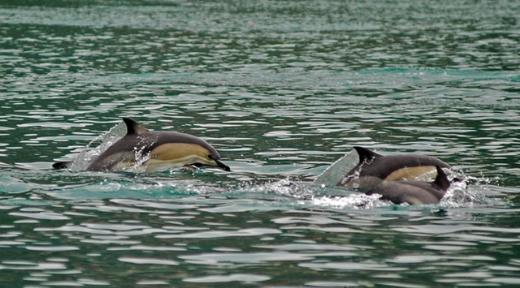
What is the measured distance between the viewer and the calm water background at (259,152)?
14586 millimetres

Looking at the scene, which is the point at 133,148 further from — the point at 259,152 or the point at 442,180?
the point at 442,180

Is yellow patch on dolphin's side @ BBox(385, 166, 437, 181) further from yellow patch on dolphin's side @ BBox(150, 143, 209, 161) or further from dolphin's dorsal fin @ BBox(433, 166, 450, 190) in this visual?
yellow patch on dolphin's side @ BBox(150, 143, 209, 161)

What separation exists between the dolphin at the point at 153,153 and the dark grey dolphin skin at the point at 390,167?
2.71 meters

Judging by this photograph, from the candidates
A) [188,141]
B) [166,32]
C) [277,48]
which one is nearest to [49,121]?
[188,141]

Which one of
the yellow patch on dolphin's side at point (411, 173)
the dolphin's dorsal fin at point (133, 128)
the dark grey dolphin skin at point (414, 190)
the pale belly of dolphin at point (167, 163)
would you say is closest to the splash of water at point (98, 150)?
the dolphin's dorsal fin at point (133, 128)

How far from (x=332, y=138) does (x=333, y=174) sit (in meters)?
6.83

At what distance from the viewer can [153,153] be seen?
67.8ft

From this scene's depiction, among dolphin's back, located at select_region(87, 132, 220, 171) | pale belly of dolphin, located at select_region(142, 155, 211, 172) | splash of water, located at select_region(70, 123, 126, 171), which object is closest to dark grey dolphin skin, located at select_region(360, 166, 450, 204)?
pale belly of dolphin, located at select_region(142, 155, 211, 172)

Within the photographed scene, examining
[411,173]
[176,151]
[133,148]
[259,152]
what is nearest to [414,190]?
[411,173]

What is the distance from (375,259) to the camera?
581 inches

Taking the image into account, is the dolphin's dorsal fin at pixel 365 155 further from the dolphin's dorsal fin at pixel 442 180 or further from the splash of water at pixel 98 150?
the splash of water at pixel 98 150

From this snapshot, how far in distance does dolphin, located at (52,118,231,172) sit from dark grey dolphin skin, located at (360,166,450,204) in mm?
3679

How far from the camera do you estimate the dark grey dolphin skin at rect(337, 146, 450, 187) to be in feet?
61.6

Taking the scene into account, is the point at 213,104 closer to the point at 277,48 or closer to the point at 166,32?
the point at 277,48
